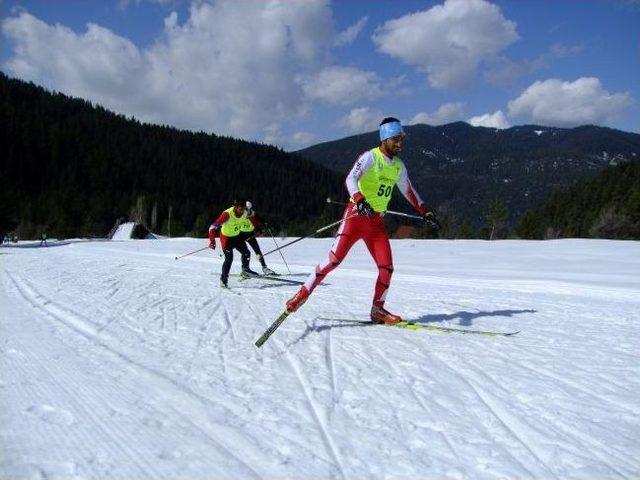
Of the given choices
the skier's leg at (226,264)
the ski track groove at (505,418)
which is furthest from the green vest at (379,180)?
the skier's leg at (226,264)

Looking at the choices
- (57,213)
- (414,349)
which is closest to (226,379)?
(414,349)

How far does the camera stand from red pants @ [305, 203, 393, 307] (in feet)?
18.4

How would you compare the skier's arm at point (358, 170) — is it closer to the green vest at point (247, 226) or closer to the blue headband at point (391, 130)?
the blue headband at point (391, 130)

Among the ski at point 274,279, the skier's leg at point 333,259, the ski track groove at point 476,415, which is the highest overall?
the skier's leg at point 333,259

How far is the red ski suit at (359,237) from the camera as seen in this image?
5.61 m

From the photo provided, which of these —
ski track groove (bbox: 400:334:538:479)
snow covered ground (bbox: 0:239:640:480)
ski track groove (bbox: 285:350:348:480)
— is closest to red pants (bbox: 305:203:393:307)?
snow covered ground (bbox: 0:239:640:480)

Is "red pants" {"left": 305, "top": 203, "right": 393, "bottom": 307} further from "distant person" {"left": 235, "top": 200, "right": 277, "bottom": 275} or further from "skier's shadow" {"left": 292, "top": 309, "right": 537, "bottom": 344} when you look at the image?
"distant person" {"left": 235, "top": 200, "right": 277, "bottom": 275}

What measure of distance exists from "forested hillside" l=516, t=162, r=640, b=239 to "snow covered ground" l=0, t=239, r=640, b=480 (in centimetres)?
7389

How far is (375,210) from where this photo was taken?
19.5ft

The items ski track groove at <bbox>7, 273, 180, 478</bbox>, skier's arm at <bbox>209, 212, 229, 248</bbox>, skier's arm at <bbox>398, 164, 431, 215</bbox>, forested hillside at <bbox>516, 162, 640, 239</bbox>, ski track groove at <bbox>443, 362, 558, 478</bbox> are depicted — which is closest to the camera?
ski track groove at <bbox>7, 273, 180, 478</bbox>

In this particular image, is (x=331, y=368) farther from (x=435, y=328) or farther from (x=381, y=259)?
(x=381, y=259)

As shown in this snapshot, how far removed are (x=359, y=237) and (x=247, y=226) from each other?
6119 mm

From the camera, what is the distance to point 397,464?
2.52 metres

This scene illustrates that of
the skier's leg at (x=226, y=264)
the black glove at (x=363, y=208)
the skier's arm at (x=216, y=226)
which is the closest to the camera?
the black glove at (x=363, y=208)
